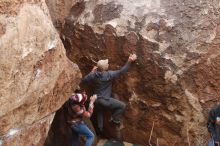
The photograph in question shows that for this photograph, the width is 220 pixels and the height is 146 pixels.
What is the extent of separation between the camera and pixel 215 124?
19.1 ft

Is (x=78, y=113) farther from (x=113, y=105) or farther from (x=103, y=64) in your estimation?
(x=103, y=64)

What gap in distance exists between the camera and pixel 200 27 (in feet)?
21.2

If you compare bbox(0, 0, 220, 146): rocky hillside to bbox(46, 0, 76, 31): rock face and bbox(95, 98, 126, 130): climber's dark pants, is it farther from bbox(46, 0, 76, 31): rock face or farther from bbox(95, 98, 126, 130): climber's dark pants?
bbox(95, 98, 126, 130): climber's dark pants

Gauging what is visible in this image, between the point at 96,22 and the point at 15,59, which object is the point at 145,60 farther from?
the point at 15,59

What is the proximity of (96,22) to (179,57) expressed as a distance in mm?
1575

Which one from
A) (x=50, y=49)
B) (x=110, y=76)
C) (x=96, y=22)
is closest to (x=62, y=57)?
(x=50, y=49)

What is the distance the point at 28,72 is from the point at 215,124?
8.60 feet

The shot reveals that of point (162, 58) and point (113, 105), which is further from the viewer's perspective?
point (113, 105)

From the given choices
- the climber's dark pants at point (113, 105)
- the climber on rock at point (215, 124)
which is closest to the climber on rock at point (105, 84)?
the climber's dark pants at point (113, 105)

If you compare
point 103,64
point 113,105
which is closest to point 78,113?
point 113,105

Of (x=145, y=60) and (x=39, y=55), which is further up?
(x=39, y=55)

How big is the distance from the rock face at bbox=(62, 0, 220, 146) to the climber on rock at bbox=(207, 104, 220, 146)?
2.33ft

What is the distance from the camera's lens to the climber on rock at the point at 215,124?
577cm

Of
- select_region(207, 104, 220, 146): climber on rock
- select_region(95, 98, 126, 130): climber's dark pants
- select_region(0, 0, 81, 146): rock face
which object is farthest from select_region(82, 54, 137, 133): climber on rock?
select_region(207, 104, 220, 146): climber on rock
